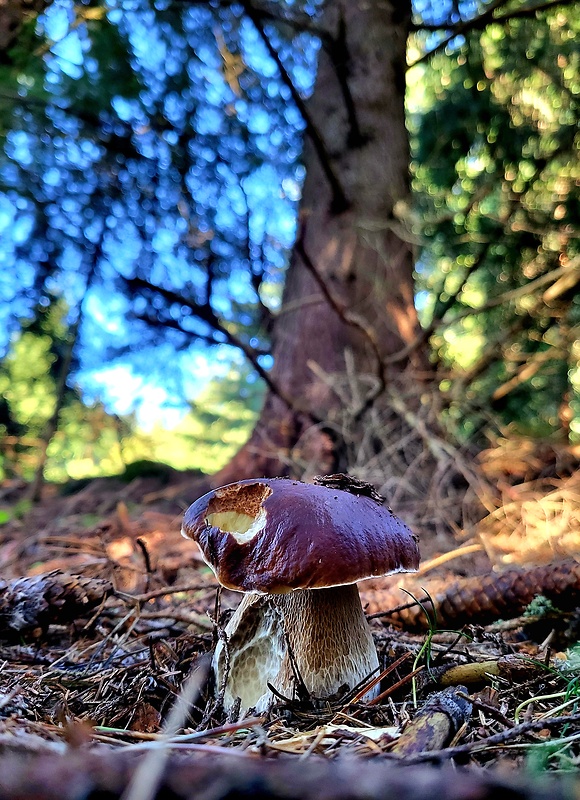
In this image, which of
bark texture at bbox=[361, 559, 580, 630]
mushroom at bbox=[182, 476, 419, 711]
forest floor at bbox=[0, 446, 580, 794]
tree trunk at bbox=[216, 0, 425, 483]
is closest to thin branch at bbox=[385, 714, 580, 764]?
forest floor at bbox=[0, 446, 580, 794]

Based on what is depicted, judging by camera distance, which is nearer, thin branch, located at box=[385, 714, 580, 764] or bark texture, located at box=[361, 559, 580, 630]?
thin branch, located at box=[385, 714, 580, 764]

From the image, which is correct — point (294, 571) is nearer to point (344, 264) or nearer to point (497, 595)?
point (497, 595)

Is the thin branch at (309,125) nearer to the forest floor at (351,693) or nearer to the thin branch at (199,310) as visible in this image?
the thin branch at (199,310)

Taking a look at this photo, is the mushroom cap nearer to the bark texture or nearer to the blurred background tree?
the bark texture

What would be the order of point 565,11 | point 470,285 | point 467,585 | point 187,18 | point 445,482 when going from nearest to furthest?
1. point 467,585
2. point 445,482
3. point 565,11
4. point 187,18
5. point 470,285

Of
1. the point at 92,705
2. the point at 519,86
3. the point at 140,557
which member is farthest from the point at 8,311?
the point at 519,86

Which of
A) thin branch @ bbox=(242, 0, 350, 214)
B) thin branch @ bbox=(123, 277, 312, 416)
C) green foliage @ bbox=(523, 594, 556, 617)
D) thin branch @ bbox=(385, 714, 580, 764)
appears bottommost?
thin branch @ bbox=(385, 714, 580, 764)

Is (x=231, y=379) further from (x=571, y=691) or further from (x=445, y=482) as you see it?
(x=571, y=691)
